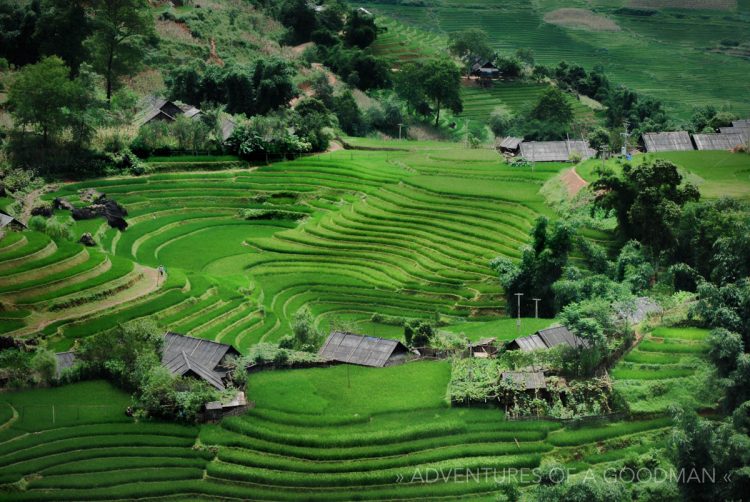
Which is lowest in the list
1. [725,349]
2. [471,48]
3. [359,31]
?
[725,349]

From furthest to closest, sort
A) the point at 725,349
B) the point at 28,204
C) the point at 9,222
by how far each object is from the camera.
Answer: the point at 28,204 < the point at 9,222 < the point at 725,349

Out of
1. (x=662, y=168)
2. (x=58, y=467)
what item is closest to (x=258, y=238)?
(x=662, y=168)

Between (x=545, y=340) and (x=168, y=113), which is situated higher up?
(x=168, y=113)

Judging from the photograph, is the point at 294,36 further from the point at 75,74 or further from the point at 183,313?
the point at 183,313

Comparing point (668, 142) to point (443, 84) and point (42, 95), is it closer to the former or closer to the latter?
point (443, 84)

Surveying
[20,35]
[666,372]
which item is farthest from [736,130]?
[20,35]

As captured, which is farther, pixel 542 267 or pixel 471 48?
pixel 471 48

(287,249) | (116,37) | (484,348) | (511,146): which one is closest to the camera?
(484,348)
